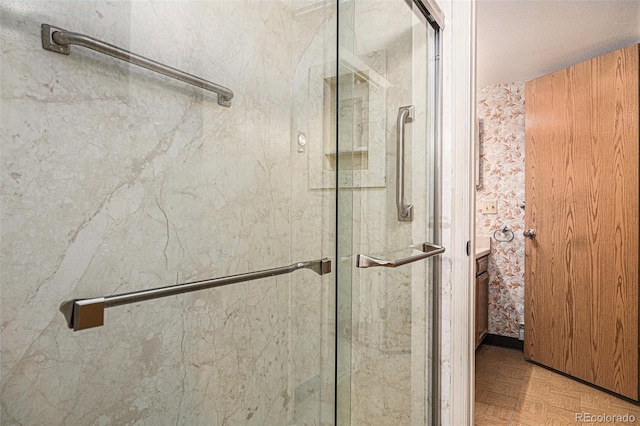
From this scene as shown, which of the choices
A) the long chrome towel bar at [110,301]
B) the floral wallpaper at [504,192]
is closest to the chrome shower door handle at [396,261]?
the long chrome towel bar at [110,301]

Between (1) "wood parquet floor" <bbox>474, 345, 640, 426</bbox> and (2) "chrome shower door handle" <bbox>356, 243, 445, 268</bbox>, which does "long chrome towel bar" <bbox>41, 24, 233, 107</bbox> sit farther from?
(1) "wood parquet floor" <bbox>474, 345, 640, 426</bbox>

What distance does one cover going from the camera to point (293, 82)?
2.75 ft

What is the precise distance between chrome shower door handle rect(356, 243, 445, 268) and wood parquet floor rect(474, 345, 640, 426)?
1.19 m

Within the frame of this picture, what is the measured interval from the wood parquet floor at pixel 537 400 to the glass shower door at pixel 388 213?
3.17ft

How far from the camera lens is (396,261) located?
1.08 m

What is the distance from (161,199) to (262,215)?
0.23 meters

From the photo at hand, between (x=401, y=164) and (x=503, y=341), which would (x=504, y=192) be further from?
(x=401, y=164)

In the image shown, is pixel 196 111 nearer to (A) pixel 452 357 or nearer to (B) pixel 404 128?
(B) pixel 404 128

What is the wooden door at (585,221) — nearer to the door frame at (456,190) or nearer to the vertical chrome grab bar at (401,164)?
the door frame at (456,190)

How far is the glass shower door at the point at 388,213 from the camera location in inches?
36.9

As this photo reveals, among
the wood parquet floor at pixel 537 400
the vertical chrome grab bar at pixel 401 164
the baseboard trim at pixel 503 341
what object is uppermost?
the vertical chrome grab bar at pixel 401 164

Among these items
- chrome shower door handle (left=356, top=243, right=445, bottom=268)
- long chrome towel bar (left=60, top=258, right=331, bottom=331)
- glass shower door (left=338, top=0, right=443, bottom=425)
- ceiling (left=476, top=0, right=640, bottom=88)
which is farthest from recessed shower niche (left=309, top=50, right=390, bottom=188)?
ceiling (left=476, top=0, right=640, bottom=88)

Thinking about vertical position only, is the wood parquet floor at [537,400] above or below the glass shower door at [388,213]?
below

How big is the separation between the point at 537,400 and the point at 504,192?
1615 millimetres
